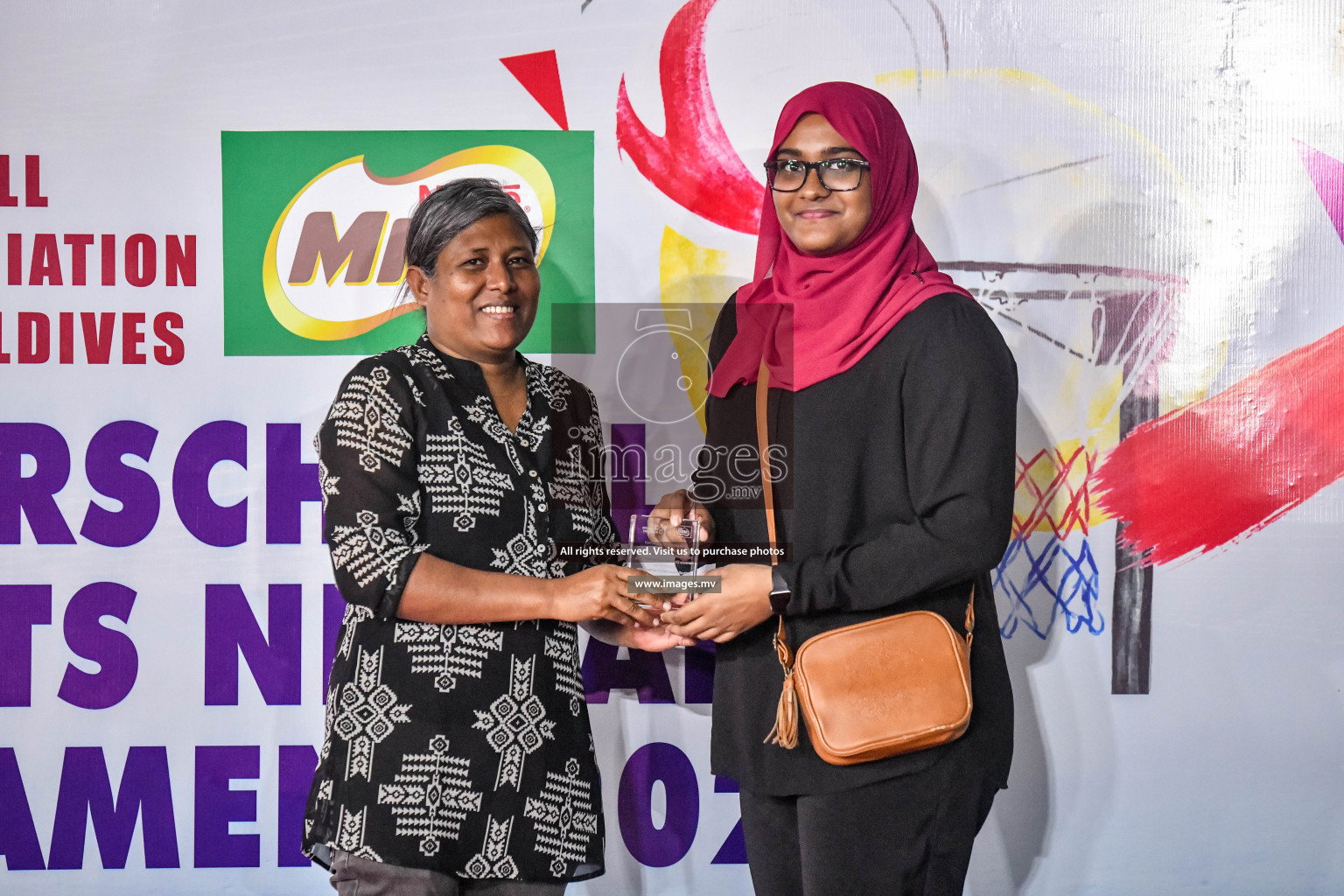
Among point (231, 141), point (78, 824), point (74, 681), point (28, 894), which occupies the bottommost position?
point (28, 894)

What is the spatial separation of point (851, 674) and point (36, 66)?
220 centimetres

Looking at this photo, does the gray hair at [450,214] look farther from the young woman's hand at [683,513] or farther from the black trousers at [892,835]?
the black trousers at [892,835]

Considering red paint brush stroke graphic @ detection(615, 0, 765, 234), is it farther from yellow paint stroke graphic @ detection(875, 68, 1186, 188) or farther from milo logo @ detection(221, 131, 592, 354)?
yellow paint stroke graphic @ detection(875, 68, 1186, 188)

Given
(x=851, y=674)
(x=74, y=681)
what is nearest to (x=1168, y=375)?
(x=851, y=674)

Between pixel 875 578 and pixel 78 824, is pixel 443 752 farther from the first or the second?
pixel 78 824

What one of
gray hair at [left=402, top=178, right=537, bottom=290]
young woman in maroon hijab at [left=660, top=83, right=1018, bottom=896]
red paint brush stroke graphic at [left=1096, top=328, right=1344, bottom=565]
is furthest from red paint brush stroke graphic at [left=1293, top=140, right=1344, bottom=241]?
gray hair at [left=402, top=178, right=537, bottom=290]

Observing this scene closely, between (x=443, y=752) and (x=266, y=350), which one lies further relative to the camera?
(x=266, y=350)

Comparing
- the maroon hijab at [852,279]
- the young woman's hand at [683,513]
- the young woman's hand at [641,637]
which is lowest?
the young woman's hand at [641,637]

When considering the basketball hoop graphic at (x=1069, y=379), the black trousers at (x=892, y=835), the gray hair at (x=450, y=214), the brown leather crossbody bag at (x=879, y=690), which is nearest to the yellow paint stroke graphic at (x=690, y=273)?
the basketball hoop graphic at (x=1069, y=379)

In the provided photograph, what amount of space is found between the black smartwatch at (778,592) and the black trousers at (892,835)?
274mm

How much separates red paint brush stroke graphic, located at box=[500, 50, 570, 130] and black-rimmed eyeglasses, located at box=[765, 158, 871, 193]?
0.92 metres

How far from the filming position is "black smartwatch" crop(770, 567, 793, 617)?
136 cm

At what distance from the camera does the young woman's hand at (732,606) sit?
138cm

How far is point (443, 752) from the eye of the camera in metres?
1.42
